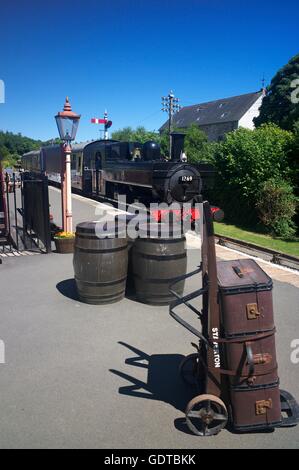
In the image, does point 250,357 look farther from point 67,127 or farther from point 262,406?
point 67,127

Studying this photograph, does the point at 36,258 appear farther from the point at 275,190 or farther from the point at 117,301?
the point at 275,190

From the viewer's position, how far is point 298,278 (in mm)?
6598

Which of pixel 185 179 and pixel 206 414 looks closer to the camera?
pixel 206 414

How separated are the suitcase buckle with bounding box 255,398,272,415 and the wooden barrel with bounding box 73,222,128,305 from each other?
2.82 meters

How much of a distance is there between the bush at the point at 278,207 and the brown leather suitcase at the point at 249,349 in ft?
35.0

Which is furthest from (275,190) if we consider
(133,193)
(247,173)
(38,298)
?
(38,298)

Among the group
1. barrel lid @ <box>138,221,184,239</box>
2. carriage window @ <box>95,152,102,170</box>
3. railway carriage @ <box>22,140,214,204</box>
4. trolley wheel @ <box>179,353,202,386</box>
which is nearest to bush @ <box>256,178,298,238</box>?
railway carriage @ <box>22,140,214,204</box>

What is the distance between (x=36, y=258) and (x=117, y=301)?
3.04 m

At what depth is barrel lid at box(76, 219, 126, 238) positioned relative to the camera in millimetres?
5082

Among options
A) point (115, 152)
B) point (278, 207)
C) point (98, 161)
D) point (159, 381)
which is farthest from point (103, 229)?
point (98, 161)

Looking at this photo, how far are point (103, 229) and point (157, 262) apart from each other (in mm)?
898

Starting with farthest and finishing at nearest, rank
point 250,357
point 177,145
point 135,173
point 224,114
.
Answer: point 224,114 → point 135,173 → point 177,145 → point 250,357

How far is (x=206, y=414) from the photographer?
2.84 metres

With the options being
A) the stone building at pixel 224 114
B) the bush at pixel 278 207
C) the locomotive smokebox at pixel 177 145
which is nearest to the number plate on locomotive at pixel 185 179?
the locomotive smokebox at pixel 177 145
